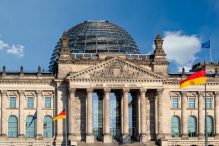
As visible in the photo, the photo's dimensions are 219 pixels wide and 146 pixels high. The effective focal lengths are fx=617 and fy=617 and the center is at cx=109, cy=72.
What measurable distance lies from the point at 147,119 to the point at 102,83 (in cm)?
1150

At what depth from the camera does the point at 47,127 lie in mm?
115500

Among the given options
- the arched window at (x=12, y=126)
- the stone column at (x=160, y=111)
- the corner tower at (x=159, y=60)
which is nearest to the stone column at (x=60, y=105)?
the arched window at (x=12, y=126)

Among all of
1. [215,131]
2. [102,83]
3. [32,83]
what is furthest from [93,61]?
[215,131]

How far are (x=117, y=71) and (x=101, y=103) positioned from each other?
734cm

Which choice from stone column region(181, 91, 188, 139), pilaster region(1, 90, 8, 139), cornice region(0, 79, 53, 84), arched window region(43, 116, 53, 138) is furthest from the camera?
stone column region(181, 91, 188, 139)

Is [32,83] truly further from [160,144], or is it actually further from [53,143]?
[160,144]

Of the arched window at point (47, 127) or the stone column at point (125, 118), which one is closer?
the stone column at point (125, 118)

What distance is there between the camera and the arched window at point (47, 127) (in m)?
115

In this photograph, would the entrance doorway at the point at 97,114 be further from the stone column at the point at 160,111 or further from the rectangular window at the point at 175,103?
the rectangular window at the point at 175,103

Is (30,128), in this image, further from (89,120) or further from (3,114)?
(89,120)

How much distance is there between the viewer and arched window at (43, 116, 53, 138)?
378 feet

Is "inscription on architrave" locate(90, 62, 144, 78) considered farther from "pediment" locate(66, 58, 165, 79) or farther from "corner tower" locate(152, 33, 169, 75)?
"corner tower" locate(152, 33, 169, 75)

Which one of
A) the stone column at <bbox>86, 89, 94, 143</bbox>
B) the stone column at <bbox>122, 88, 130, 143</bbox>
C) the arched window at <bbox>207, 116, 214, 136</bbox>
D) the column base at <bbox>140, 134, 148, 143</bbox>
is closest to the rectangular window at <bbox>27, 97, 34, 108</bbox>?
the stone column at <bbox>86, 89, 94, 143</bbox>

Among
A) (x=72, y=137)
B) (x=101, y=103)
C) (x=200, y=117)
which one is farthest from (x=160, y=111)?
(x=72, y=137)
